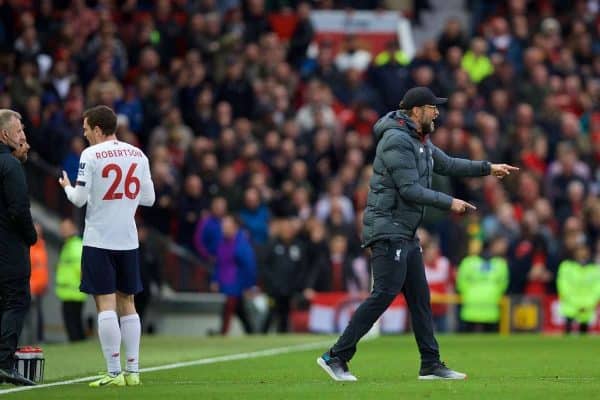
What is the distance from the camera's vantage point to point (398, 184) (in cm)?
1280

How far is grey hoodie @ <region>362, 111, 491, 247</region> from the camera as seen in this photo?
1277 cm

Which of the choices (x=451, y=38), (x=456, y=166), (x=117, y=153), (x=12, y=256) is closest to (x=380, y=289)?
(x=456, y=166)

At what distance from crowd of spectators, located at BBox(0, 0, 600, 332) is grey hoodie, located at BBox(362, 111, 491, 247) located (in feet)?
39.7

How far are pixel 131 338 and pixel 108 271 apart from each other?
1.85 feet

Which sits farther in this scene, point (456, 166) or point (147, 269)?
point (147, 269)

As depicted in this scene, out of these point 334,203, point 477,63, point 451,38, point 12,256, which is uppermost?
point 451,38

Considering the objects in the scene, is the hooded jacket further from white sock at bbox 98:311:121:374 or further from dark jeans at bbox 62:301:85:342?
dark jeans at bbox 62:301:85:342

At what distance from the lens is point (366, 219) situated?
13.1 meters

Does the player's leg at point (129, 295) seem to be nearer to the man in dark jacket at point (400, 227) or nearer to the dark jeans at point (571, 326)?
the man in dark jacket at point (400, 227)

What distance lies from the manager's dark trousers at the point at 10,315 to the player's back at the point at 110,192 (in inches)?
31.1

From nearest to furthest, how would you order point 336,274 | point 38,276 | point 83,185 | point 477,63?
1. point 83,185
2. point 38,276
3. point 336,274
4. point 477,63

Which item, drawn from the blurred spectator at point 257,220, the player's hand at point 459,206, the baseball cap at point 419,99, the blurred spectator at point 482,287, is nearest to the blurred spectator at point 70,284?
the blurred spectator at point 257,220

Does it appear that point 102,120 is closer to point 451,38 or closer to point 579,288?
point 579,288

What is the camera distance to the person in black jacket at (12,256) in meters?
13.0
